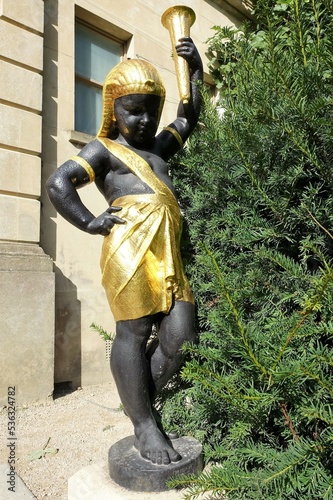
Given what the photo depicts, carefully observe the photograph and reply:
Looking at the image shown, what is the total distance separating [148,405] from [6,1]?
4.74m

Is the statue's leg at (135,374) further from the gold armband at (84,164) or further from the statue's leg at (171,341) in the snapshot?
the gold armband at (84,164)

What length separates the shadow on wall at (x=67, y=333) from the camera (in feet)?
16.9

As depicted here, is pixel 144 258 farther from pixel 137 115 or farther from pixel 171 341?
pixel 137 115

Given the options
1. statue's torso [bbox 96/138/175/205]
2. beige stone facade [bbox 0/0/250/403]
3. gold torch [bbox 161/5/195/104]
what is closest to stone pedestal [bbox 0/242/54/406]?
beige stone facade [bbox 0/0/250/403]

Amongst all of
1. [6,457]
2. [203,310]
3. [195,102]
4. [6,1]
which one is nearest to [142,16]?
[6,1]

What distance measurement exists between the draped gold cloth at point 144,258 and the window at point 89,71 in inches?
163

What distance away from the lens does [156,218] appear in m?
2.12

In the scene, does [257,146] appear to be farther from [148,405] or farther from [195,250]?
[148,405]

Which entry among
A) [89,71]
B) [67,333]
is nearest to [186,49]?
[67,333]

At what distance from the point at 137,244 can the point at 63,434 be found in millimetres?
2347

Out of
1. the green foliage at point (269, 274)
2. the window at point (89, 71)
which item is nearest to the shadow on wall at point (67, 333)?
the window at point (89, 71)

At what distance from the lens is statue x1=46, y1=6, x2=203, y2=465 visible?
2.06 metres

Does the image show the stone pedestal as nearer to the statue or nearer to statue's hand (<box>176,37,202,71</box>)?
the statue

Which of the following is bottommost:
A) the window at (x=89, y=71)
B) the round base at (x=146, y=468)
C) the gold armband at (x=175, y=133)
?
the round base at (x=146, y=468)
